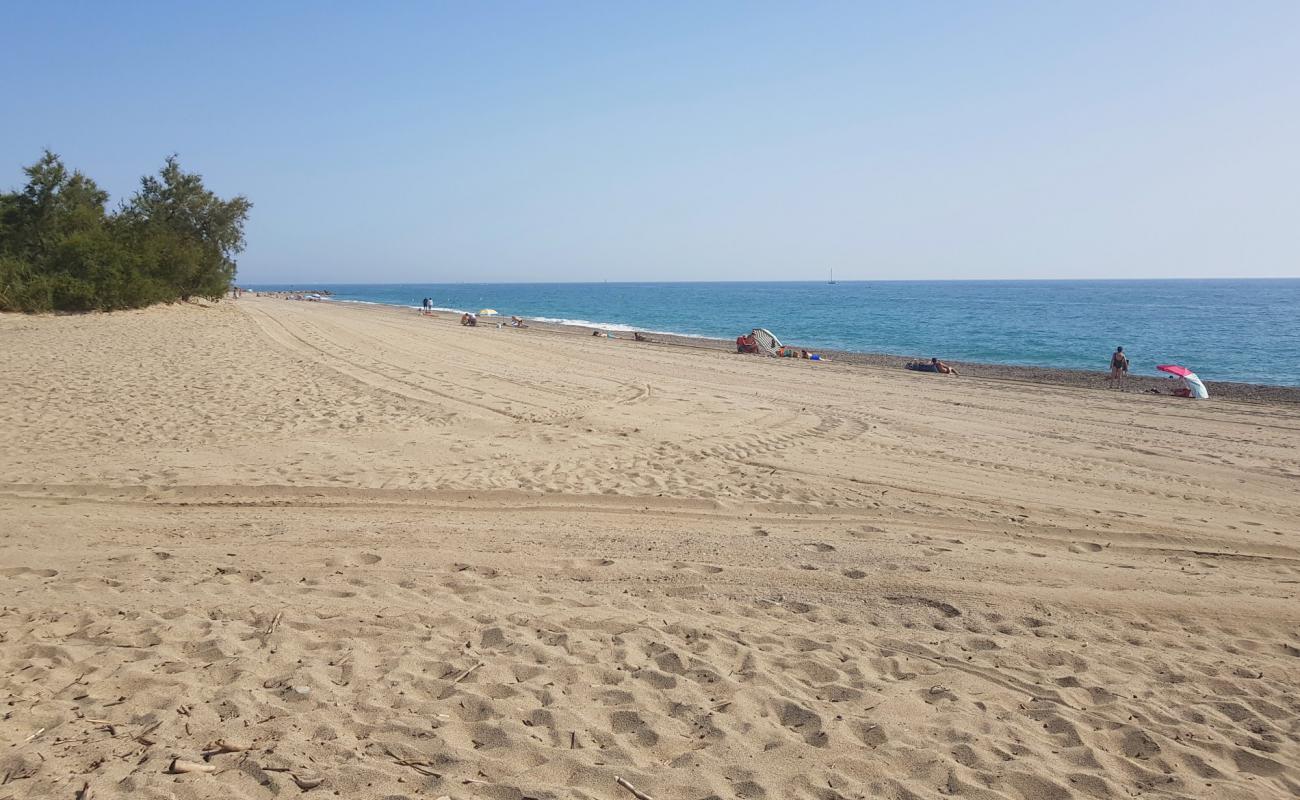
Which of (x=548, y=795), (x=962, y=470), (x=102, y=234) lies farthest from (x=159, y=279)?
(x=548, y=795)

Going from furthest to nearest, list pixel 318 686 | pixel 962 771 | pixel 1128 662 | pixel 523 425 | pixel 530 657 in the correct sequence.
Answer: pixel 523 425 < pixel 1128 662 < pixel 530 657 < pixel 318 686 < pixel 962 771

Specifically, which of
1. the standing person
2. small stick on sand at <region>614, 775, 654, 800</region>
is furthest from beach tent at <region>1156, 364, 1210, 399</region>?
small stick on sand at <region>614, 775, 654, 800</region>

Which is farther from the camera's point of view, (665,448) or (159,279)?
(159,279)

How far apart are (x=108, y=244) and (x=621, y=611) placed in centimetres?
3032

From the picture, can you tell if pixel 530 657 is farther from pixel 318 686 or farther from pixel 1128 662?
pixel 1128 662

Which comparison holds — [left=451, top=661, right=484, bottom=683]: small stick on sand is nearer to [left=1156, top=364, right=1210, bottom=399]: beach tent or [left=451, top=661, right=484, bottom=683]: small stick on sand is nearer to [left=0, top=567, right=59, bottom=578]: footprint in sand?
[left=0, top=567, right=59, bottom=578]: footprint in sand

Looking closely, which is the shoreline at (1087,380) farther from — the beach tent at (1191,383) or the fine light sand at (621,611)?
the fine light sand at (621,611)

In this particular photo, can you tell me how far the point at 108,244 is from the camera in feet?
90.7

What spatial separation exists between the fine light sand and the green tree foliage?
62.9 feet

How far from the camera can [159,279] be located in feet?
100

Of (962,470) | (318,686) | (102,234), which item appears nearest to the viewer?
(318,686)

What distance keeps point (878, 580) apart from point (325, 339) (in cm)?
2097

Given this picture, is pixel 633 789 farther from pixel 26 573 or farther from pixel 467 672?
pixel 26 573

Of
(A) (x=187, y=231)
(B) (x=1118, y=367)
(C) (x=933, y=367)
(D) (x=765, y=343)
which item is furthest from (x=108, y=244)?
(B) (x=1118, y=367)
